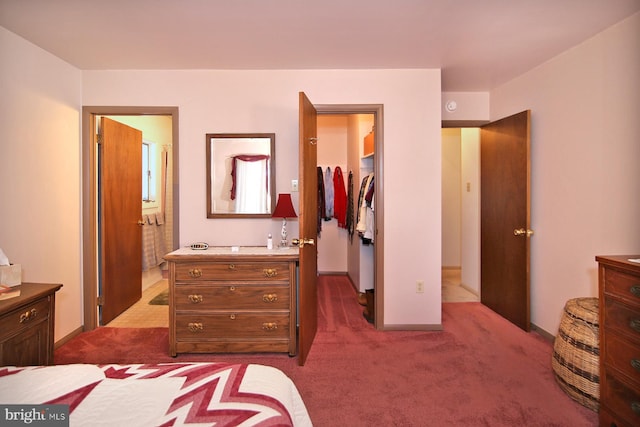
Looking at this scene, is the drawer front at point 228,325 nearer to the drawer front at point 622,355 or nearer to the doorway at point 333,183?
the drawer front at point 622,355

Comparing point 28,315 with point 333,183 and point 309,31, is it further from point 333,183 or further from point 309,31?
point 333,183

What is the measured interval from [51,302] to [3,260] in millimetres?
386

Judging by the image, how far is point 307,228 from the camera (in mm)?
2582

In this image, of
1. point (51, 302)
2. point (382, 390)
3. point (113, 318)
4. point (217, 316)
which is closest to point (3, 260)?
point (51, 302)

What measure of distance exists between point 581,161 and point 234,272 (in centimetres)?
281

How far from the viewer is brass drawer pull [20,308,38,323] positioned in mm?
1753

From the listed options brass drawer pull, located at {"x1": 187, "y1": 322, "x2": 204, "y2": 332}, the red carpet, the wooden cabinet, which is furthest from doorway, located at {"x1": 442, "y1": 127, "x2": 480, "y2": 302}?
the wooden cabinet

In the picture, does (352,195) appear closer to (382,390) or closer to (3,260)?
(382,390)

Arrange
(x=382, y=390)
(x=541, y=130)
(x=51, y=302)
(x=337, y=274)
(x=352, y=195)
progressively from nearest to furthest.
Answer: (x=51, y=302) < (x=382, y=390) < (x=541, y=130) < (x=352, y=195) < (x=337, y=274)

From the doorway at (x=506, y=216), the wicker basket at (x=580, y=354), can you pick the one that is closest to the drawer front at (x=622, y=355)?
the wicker basket at (x=580, y=354)

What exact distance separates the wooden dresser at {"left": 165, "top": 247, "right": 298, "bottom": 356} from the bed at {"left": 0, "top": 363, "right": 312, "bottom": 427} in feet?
4.16

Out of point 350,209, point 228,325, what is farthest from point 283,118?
point 350,209

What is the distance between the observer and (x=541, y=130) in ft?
9.93

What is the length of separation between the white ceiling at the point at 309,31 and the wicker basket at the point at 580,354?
188 cm
